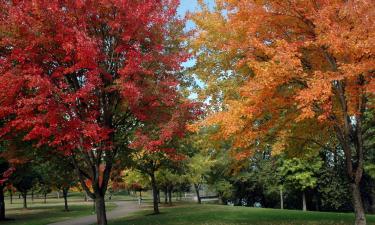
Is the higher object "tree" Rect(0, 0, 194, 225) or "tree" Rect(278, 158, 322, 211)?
"tree" Rect(0, 0, 194, 225)

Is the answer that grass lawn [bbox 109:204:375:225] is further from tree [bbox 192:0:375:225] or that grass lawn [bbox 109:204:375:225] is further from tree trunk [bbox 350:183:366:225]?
tree [bbox 192:0:375:225]

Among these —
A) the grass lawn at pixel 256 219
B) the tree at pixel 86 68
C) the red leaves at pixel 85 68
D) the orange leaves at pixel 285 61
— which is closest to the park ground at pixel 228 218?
the grass lawn at pixel 256 219

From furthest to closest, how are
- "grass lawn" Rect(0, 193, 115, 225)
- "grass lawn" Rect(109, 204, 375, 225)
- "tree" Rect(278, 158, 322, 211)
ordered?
1. "tree" Rect(278, 158, 322, 211)
2. "grass lawn" Rect(0, 193, 115, 225)
3. "grass lawn" Rect(109, 204, 375, 225)

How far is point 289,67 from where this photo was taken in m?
13.2

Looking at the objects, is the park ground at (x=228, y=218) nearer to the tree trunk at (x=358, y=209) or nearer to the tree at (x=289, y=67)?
the tree trunk at (x=358, y=209)

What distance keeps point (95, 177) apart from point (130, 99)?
4771 millimetres

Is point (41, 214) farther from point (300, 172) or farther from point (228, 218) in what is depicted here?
point (300, 172)

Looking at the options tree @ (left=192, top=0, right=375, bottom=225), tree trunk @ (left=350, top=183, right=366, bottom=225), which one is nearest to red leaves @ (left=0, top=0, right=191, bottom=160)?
tree @ (left=192, top=0, right=375, bottom=225)

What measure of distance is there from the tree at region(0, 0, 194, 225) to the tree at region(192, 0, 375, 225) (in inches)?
82.7

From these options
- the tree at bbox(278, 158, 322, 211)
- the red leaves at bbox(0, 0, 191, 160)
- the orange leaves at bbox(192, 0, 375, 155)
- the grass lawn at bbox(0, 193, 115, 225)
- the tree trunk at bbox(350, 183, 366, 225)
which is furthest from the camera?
the tree at bbox(278, 158, 322, 211)

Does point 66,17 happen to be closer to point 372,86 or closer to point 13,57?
point 13,57

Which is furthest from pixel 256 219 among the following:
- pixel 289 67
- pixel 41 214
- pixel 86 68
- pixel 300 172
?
pixel 41 214

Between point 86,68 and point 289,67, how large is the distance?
7974 millimetres

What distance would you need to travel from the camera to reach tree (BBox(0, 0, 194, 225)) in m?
14.4
